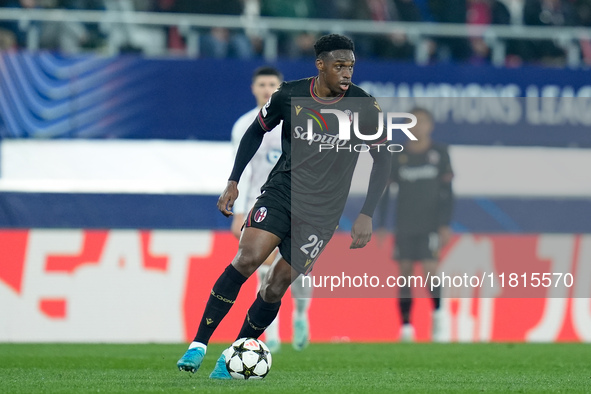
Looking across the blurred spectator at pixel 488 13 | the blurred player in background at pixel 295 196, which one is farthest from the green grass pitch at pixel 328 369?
the blurred spectator at pixel 488 13

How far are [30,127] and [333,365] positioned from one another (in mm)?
6403

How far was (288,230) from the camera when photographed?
6.33 meters

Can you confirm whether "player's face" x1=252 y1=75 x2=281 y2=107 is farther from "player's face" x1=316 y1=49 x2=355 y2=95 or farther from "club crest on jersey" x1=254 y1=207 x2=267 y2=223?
"club crest on jersey" x1=254 y1=207 x2=267 y2=223

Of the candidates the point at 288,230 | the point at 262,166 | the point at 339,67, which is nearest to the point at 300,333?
the point at 262,166

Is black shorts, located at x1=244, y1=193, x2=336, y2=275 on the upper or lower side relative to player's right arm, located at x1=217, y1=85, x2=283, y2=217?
lower

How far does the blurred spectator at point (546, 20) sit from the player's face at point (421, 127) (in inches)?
129

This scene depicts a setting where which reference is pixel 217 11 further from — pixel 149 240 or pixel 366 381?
pixel 366 381

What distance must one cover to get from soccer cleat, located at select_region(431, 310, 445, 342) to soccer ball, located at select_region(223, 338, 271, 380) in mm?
5088

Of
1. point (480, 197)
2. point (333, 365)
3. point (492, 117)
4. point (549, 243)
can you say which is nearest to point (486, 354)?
point (333, 365)

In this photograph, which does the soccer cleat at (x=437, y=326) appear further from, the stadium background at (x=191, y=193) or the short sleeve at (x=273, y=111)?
the short sleeve at (x=273, y=111)

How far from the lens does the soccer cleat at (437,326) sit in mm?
11094

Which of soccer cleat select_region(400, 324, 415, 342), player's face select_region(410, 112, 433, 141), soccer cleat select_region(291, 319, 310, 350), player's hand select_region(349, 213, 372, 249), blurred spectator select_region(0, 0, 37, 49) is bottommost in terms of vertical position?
soccer cleat select_region(400, 324, 415, 342)

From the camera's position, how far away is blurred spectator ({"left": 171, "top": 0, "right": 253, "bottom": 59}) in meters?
13.5

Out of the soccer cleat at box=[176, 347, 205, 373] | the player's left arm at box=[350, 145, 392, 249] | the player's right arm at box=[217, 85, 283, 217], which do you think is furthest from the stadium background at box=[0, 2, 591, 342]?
the soccer cleat at box=[176, 347, 205, 373]
